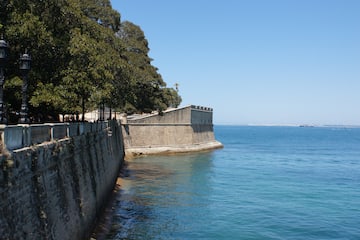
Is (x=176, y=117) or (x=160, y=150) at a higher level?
(x=176, y=117)

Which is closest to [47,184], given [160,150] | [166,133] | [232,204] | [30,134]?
[30,134]

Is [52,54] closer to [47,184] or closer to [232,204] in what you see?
[47,184]

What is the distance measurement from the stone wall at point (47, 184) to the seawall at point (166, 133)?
36.0m

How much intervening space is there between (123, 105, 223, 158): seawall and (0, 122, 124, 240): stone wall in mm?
36035

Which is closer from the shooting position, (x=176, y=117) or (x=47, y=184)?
(x=47, y=184)

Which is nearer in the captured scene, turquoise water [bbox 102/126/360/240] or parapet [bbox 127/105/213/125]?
turquoise water [bbox 102/126/360/240]

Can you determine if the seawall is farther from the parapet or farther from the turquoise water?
the turquoise water

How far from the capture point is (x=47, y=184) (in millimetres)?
11742

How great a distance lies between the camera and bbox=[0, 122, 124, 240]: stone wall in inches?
358

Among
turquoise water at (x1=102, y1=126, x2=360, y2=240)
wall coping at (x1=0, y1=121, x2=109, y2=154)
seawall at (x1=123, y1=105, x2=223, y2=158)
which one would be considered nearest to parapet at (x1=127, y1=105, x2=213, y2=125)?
seawall at (x1=123, y1=105, x2=223, y2=158)

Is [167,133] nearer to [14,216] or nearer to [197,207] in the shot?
[197,207]

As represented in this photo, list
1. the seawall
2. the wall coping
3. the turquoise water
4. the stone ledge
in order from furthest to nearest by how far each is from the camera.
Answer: the seawall → the stone ledge → the turquoise water → the wall coping

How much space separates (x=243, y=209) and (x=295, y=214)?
319 centimetres

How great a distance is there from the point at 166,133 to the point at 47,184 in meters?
49.3
